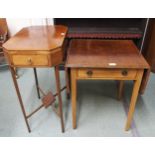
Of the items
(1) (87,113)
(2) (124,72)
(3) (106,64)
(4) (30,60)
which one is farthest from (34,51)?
(1) (87,113)

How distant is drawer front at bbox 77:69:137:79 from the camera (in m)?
1.22

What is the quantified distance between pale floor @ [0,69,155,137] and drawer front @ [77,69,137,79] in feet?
2.10

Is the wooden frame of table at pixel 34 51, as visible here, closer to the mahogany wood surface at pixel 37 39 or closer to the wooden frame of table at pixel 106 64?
the mahogany wood surface at pixel 37 39

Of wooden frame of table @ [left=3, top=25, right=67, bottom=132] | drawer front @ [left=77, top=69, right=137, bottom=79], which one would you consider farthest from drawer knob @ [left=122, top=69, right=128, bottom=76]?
wooden frame of table @ [left=3, top=25, right=67, bottom=132]

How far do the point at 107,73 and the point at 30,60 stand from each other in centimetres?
59

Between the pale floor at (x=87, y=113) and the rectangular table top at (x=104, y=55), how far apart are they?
2.48 feet

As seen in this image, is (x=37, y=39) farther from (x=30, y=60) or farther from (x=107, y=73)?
(x=107, y=73)

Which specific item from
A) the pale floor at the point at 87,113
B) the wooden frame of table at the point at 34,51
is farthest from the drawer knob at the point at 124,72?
the pale floor at the point at 87,113

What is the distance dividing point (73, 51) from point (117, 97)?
38.5 inches

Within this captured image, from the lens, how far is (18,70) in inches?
109

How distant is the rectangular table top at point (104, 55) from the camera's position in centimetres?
118

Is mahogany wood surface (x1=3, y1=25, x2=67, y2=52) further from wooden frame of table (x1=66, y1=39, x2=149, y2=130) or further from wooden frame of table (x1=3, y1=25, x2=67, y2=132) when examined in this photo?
wooden frame of table (x1=66, y1=39, x2=149, y2=130)

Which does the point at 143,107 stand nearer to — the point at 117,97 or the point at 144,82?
the point at 117,97

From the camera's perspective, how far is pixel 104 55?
4.28 ft
